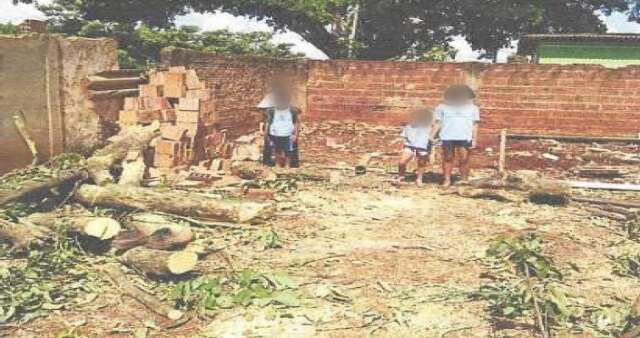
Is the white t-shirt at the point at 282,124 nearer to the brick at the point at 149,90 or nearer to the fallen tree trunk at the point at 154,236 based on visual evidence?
the brick at the point at 149,90

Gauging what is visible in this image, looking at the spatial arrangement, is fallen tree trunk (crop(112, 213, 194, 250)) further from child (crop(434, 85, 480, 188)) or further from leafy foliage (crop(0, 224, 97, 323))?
child (crop(434, 85, 480, 188))

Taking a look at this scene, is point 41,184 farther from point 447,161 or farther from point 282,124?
point 447,161

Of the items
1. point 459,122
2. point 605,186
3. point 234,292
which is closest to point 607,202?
point 605,186

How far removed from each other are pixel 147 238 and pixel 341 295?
162cm

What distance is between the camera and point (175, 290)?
14.6 feet

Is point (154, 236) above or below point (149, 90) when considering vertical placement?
below

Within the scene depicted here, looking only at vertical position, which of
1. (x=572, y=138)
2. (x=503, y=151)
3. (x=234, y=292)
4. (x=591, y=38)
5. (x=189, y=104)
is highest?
(x=591, y=38)

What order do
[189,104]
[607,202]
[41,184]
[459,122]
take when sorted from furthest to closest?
1. [189,104]
2. [459,122]
3. [607,202]
4. [41,184]

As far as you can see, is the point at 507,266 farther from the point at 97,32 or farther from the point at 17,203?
the point at 97,32

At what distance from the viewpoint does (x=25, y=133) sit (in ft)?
23.3

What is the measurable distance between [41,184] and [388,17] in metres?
13.4

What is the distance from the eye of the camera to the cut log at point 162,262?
4637 millimetres

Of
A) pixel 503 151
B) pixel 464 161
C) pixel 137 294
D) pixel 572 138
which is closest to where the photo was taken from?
pixel 137 294

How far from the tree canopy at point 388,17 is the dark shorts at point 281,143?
8.77m
